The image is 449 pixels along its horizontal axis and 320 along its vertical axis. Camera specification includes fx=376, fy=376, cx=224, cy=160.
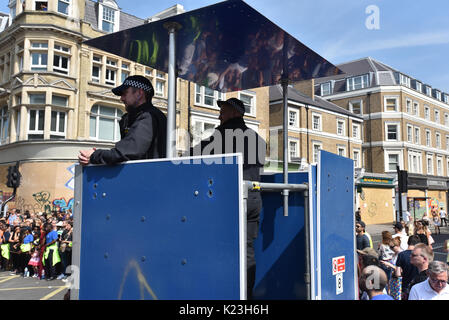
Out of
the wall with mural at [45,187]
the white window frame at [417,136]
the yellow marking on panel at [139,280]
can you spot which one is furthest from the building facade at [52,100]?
the white window frame at [417,136]

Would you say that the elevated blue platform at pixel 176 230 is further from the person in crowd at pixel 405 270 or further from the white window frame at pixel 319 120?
the white window frame at pixel 319 120

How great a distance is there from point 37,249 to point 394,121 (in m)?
40.5

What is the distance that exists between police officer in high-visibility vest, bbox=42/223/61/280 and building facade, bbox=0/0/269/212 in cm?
996

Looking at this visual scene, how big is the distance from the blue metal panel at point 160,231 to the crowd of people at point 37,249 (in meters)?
9.89

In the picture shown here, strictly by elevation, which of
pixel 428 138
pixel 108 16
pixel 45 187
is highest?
pixel 108 16

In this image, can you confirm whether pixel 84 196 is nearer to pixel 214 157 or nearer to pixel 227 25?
pixel 214 157

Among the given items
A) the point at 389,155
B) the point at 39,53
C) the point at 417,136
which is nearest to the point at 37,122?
the point at 39,53

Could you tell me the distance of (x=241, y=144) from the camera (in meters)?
3.65

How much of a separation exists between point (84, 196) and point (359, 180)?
118 feet

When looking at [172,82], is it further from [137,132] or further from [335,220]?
[335,220]

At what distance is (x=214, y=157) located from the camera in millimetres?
2195

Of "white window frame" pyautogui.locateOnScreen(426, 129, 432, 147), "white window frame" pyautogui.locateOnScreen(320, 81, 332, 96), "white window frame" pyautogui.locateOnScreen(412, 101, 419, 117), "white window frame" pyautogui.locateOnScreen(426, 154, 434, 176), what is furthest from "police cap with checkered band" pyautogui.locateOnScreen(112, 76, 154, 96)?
"white window frame" pyautogui.locateOnScreen(426, 129, 432, 147)

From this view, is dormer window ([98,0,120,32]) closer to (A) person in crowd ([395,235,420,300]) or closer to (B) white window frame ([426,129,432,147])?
(A) person in crowd ([395,235,420,300])

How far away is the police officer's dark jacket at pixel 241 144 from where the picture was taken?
3.58 metres
